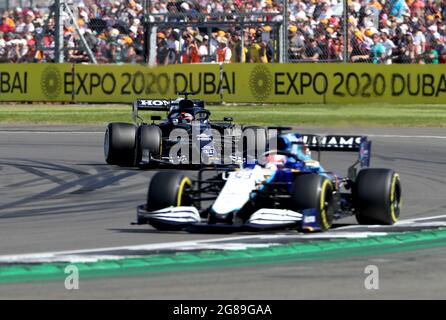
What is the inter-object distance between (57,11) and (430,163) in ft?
55.7

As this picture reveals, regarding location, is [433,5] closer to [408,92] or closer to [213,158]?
[408,92]

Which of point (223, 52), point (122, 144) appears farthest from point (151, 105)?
point (223, 52)

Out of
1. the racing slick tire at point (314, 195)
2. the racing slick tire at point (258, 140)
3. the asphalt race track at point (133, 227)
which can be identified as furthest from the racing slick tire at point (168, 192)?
the racing slick tire at point (258, 140)

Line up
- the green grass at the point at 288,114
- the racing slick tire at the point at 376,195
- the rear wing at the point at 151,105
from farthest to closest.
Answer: the green grass at the point at 288,114 → the rear wing at the point at 151,105 → the racing slick tire at the point at 376,195

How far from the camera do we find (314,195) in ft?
35.1

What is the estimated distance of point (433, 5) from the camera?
1203 inches

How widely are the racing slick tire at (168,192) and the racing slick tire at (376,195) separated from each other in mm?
1710

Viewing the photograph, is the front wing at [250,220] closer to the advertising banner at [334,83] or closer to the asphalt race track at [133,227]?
the asphalt race track at [133,227]

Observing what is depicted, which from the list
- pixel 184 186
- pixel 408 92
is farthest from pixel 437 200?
pixel 408 92

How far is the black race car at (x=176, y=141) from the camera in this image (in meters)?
17.8

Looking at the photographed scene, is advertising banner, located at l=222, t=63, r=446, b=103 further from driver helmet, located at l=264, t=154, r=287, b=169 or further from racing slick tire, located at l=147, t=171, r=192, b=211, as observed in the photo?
racing slick tire, located at l=147, t=171, r=192, b=211

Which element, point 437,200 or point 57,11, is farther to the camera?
point 57,11

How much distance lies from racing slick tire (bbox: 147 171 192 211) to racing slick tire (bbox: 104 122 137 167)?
22.6ft
